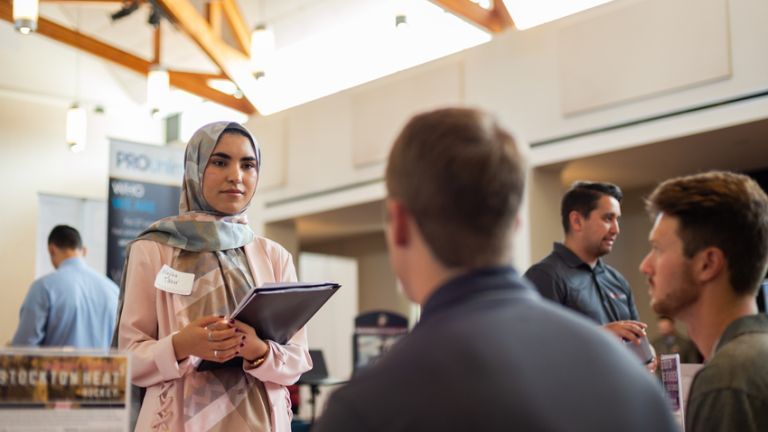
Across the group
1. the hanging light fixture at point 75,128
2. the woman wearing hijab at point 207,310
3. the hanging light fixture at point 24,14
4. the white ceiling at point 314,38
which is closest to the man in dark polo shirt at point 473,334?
the woman wearing hijab at point 207,310

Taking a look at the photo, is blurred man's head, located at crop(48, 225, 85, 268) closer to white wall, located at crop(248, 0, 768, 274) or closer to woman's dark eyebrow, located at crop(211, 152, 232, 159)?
white wall, located at crop(248, 0, 768, 274)

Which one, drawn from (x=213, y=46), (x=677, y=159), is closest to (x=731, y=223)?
(x=677, y=159)

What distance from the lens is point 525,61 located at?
725 centimetres

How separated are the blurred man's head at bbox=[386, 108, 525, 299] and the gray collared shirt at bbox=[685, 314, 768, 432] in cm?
61

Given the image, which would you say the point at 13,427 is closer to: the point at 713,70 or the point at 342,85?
the point at 713,70

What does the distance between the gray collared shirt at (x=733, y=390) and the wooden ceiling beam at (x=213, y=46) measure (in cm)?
639

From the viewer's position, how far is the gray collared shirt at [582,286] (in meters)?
3.23

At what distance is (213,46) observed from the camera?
777cm

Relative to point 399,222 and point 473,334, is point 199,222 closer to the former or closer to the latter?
point 399,222

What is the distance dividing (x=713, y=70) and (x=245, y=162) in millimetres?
4761

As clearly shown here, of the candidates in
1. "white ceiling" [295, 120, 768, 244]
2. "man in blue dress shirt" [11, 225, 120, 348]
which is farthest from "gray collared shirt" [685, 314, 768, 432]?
"white ceiling" [295, 120, 768, 244]

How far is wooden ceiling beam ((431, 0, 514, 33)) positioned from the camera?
684cm

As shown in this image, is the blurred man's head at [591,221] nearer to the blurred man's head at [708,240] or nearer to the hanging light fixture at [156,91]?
the blurred man's head at [708,240]

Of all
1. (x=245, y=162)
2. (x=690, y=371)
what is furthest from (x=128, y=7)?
(x=690, y=371)
